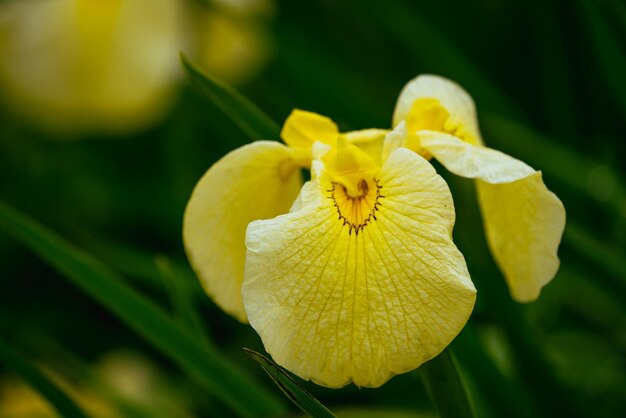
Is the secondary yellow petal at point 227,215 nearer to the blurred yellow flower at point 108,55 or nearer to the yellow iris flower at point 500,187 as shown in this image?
the yellow iris flower at point 500,187

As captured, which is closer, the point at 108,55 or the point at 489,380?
the point at 489,380

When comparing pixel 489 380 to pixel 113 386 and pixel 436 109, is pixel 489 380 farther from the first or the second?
pixel 113 386

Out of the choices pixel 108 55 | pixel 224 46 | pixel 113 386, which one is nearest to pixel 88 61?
pixel 108 55

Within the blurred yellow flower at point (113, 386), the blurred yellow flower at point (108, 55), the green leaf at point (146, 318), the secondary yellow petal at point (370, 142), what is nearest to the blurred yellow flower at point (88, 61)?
the blurred yellow flower at point (108, 55)

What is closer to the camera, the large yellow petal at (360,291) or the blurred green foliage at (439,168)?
the large yellow petal at (360,291)

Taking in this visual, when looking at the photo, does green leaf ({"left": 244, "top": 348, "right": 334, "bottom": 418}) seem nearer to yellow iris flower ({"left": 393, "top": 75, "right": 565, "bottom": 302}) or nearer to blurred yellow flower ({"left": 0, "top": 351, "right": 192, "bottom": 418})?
yellow iris flower ({"left": 393, "top": 75, "right": 565, "bottom": 302})

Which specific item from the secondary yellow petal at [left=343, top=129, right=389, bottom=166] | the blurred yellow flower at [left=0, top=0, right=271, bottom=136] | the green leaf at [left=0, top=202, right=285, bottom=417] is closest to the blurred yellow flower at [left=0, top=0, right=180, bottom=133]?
the blurred yellow flower at [left=0, top=0, right=271, bottom=136]
